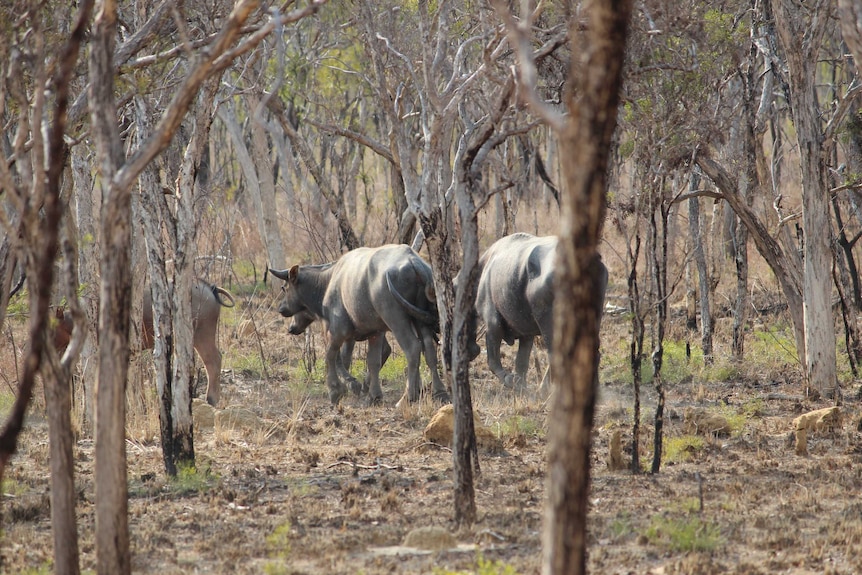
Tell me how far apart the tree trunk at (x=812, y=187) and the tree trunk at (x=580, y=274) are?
6856 millimetres

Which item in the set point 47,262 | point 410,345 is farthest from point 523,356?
point 47,262

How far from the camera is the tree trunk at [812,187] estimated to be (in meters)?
9.80

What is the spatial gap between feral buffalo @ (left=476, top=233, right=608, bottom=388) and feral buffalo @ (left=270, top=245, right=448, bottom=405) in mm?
794

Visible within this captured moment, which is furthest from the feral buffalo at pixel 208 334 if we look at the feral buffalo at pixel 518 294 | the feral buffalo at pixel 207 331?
the feral buffalo at pixel 518 294

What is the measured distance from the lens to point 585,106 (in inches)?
134

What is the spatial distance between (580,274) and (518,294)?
8378mm

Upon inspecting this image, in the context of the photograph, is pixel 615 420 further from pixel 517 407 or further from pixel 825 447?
pixel 825 447

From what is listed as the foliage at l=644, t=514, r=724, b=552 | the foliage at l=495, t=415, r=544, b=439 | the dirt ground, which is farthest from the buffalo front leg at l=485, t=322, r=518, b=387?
the foliage at l=644, t=514, r=724, b=552

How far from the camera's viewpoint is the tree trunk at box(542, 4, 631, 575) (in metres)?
3.41

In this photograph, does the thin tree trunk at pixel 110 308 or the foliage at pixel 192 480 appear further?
the foliage at pixel 192 480

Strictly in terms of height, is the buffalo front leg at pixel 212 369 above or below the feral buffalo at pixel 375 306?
below

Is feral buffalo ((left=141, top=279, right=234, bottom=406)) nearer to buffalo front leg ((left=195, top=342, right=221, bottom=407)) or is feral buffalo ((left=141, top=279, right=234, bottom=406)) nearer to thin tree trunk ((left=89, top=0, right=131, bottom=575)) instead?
buffalo front leg ((left=195, top=342, right=221, bottom=407))

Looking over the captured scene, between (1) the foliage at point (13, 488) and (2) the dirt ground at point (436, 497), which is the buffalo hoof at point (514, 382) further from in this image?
(1) the foliage at point (13, 488)

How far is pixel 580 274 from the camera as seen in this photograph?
3402 mm
